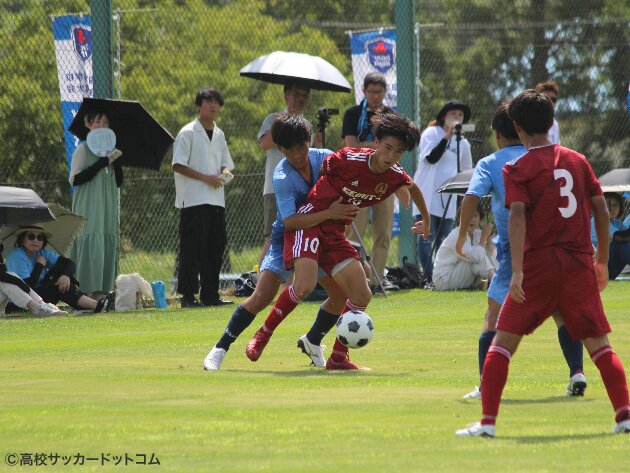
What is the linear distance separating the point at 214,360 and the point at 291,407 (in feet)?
6.42

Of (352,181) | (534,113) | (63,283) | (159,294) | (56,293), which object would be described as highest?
(534,113)

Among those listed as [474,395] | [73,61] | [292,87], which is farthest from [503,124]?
[73,61]

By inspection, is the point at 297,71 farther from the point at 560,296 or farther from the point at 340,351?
the point at 560,296

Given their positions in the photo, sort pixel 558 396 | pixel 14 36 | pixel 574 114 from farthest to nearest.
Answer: pixel 574 114 < pixel 14 36 < pixel 558 396

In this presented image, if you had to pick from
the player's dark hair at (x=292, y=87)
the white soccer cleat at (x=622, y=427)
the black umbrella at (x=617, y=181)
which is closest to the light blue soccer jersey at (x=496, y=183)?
the white soccer cleat at (x=622, y=427)

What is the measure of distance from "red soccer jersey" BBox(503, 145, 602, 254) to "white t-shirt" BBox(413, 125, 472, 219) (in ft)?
33.5

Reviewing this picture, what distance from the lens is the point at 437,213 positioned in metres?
16.7

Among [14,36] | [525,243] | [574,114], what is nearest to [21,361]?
[525,243]

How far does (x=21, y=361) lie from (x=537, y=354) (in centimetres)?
362

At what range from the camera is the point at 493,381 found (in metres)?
6.10

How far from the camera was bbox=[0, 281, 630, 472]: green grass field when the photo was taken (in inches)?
218

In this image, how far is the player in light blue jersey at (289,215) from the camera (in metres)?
8.80

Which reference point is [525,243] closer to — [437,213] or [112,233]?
[112,233]

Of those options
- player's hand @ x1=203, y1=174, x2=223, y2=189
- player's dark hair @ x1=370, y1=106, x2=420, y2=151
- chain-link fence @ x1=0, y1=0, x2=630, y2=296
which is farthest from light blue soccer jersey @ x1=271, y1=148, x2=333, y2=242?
chain-link fence @ x1=0, y1=0, x2=630, y2=296
